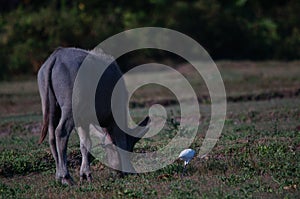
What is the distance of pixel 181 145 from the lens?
37.6 ft

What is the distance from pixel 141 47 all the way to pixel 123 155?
64.2 ft

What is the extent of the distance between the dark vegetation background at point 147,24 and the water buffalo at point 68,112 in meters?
17.2

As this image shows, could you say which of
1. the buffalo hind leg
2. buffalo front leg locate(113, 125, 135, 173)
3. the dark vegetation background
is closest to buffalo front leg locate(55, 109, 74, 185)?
the buffalo hind leg

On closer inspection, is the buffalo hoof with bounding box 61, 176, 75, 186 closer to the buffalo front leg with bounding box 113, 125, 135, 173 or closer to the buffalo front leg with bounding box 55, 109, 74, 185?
the buffalo front leg with bounding box 55, 109, 74, 185

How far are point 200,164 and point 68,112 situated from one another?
2.17m

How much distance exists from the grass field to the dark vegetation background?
9655 mm

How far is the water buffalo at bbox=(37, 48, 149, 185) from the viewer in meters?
9.72

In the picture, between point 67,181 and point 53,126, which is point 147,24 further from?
point 67,181

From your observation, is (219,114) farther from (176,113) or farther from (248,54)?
(248,54)

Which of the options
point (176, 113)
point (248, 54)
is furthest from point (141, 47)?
point (176, 113)

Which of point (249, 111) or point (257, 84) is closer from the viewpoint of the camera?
point (249, 111)

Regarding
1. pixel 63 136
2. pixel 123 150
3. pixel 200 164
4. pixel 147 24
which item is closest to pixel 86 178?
pixel 123 150

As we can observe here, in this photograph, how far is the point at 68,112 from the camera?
966 centimetres

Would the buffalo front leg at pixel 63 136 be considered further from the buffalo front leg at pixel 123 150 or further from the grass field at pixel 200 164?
the buffalo front leg at pixel 123 150
